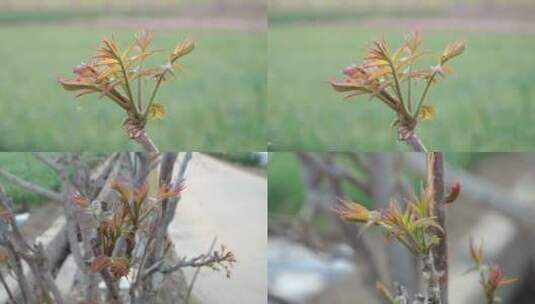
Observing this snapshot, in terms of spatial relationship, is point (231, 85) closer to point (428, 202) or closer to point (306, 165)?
point (306, 165)

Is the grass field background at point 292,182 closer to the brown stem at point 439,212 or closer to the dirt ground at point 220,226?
the dirt ground at point 220,226

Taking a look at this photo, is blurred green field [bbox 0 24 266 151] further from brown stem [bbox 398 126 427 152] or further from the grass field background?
brown stem [bbox 398 126 427 152]

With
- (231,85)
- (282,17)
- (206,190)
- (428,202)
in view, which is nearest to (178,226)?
(206,190)

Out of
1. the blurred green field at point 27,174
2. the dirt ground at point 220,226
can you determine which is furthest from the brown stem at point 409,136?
the blurred green field at point 27,174

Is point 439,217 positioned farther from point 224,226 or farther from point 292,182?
point 292,182

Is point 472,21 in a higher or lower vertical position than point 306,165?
higher
